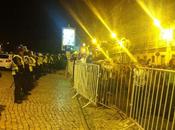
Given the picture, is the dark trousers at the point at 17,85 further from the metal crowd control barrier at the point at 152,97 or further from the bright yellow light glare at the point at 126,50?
the bright yellow light glare at the point at 126,50

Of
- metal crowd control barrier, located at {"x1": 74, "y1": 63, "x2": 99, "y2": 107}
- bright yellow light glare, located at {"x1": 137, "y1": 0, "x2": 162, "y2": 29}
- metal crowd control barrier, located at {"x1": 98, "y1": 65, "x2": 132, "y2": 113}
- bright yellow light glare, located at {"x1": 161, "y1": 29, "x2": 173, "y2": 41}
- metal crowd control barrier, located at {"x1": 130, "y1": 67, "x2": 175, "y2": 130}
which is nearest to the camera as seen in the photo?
metal crowd control barrier, located at {"x1": 130, "y1": 67, "x2": 175, "y2": 130}

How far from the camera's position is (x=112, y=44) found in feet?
98.6

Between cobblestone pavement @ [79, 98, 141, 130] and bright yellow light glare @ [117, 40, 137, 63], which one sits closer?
cobblestone pavement @ [79, 98, 141, 130]

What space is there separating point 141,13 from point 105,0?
1148 cm

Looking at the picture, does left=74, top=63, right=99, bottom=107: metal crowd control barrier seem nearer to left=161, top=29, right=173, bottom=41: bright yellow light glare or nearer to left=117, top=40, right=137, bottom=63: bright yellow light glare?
A: left=161, top=29, right=173, bottom=41: bright yellow light glare

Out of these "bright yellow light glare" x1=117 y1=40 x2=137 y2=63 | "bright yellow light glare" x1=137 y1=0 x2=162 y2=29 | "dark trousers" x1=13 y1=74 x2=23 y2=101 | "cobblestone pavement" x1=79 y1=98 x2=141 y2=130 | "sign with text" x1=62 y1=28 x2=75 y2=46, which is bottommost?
"cobblestone pavement" x1=79 y1=98 x2=141 y2=130

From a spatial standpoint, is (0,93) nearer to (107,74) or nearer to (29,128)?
(107,74)

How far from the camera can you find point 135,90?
7941mm

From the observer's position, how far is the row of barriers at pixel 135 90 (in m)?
6.62

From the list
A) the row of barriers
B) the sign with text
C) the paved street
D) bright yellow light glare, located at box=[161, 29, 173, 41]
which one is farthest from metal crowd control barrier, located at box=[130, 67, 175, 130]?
the sign with text

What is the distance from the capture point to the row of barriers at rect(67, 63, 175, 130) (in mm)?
6620

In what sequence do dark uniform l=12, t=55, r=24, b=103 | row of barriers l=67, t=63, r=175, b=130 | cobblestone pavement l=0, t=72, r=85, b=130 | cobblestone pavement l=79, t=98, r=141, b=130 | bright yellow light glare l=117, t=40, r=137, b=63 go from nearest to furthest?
row of barriers l=67, t=63, r=175, b=130 → cobblestone pavement l=0, t=72, r=85, b=130 → cobblestone pavement l=79, t=98, r=141, b=130 → dark uniform l=12, t=55, r=24, b=103 → bright yellow light glare l=117, t=40, r=137, b=63

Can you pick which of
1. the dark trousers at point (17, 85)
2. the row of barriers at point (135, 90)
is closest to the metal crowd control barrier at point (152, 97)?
the row of barriers at point (135, 90)

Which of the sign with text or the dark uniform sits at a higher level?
the sign with text
